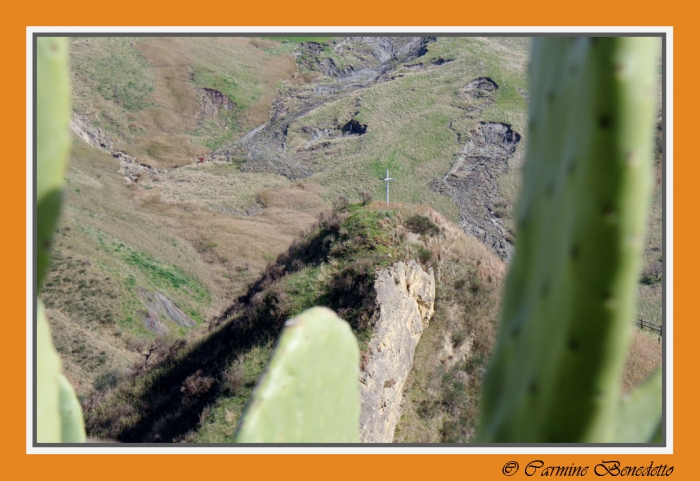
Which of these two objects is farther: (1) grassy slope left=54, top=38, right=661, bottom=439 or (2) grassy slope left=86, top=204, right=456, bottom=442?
(1) grassy slope left=54, top=38, right=661, bottom=439

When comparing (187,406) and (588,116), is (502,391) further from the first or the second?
(187,406)

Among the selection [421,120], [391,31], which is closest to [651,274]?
[391,31]

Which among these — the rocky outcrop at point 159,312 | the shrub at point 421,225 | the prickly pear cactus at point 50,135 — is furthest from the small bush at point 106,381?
the prickly pear cactus at point 50,135

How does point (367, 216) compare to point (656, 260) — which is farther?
point (367, 216)

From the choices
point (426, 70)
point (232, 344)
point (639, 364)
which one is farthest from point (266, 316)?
point (426, 70)

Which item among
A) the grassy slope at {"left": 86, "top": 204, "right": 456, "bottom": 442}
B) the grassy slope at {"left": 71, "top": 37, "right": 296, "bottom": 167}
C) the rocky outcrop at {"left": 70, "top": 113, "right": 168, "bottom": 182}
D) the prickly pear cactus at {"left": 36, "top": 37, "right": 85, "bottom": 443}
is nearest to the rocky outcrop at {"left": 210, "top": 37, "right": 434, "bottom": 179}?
the grassy slope at {"left": 71, "top": 37, "right": 296, "bottom": 167}

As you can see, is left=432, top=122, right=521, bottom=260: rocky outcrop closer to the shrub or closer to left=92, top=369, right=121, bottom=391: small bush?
the shrub
